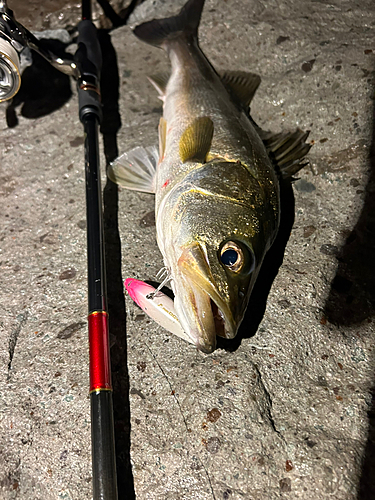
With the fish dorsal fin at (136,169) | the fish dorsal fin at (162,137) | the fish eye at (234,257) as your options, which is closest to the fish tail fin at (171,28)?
the fish dorsal fin at (162,137)

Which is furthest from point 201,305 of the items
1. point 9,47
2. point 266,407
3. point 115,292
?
point 9,47

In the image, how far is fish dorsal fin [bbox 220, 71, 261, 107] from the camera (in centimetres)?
289

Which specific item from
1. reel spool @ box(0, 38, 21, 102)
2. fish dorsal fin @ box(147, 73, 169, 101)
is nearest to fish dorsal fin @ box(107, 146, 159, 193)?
fish dorsal fin @ box(147, 73, 169, 101)

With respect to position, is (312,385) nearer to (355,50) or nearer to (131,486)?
(131,486)

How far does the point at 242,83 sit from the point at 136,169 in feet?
3.62

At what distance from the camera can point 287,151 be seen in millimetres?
2471

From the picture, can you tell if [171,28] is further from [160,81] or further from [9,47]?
[9,47]

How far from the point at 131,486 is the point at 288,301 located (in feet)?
3.78

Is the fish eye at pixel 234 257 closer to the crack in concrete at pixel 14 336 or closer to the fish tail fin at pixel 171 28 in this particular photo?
the crack in concrete at pixel 14 336

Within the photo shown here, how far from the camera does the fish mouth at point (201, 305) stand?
166cm

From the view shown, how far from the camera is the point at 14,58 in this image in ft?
7.53

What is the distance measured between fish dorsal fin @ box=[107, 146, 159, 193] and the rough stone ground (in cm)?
10

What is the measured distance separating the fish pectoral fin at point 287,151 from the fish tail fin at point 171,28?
124cm

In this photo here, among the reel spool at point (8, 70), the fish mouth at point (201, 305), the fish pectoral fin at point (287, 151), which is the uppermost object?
the reel spool at point (8, 70)
